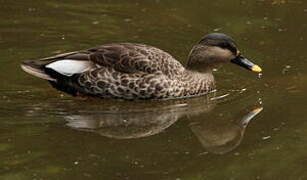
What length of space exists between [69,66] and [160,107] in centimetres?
117

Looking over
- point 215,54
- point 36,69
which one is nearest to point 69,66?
point 36,69

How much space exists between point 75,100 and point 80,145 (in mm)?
1854

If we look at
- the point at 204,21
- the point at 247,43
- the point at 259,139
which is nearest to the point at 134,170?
the point at 259,139

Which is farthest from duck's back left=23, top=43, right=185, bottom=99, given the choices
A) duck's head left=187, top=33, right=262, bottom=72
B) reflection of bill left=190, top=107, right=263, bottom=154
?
reflection of bill left=190, top=107, right=263, bottom=154

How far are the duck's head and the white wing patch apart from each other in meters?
1.36

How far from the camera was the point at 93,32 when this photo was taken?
41.4ft

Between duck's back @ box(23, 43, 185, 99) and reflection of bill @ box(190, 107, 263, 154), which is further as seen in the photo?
duck's back @ box(23, 43, 185, 99)

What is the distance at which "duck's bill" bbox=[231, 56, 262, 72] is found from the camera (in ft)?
35.1

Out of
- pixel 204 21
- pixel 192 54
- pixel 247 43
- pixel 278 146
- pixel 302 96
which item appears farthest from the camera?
pixel 204 21

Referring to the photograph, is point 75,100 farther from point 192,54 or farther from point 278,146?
point 278,146

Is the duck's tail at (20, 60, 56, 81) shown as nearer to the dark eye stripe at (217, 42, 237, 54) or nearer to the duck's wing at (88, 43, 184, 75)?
the duck's wing at (88, 43, 184, 75)

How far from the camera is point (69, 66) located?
10.4 metres

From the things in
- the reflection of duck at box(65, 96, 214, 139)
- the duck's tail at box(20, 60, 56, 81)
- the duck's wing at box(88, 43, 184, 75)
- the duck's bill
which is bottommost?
the reflection of duck at box(65, 96, 214, 139)

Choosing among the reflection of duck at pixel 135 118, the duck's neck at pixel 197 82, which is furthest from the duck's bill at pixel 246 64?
the reflection of duck at pixel 135 118
